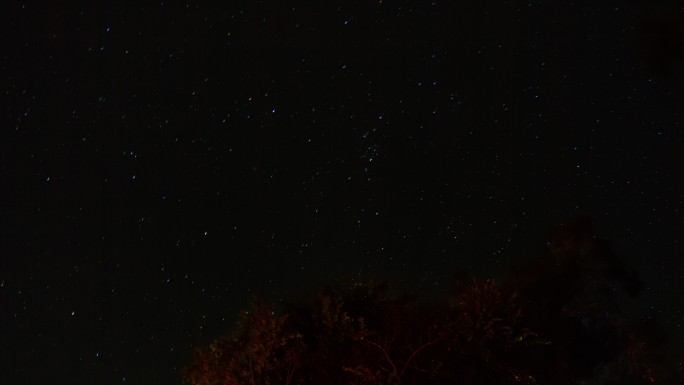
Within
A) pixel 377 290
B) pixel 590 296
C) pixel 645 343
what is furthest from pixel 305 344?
pixel 645 343

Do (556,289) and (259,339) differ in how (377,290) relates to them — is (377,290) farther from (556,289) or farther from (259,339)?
(556,289)

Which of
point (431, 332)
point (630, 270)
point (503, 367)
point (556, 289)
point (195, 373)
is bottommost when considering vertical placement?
point (630, 270)

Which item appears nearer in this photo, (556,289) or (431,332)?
(431,332)

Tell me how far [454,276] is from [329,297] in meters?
12.4

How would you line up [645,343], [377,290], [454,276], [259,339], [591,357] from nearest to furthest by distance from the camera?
[259,339] < [377,290] < [591,357] < [454,276] < [645,343]

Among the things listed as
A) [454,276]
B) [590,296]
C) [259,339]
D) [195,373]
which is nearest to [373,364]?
[259,339]

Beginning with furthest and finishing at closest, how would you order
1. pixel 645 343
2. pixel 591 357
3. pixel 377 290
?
1. pixel 645 343
2. pixel 591 357
3. pixel 377 290

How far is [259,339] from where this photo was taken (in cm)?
1592

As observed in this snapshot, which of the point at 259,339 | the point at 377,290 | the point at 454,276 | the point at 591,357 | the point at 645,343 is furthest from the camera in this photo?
the point at 645,343

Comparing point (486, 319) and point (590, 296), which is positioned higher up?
point (486, 319)

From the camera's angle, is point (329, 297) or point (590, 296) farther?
point (590, 296)

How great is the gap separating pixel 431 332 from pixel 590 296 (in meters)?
13.9

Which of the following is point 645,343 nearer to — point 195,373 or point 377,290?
point 377,290

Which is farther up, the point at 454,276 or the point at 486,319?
the point at 486,319
